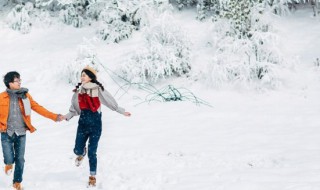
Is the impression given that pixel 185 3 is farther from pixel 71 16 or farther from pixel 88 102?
pixel 88 102

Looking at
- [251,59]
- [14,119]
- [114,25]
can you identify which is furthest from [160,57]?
[14,119]

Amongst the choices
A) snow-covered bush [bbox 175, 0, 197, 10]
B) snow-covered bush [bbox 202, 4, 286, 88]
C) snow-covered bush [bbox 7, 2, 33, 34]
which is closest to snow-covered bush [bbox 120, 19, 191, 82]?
snow-covered bush [bbox 202, 4, 286, 88]

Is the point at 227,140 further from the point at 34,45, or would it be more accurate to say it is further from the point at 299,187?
the point at 34,45

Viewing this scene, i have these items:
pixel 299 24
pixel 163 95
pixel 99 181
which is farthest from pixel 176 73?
pixel 99 181

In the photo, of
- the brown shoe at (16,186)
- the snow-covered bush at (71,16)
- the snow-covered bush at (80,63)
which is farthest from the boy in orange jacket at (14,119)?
the snow-covered bush at (71,16)

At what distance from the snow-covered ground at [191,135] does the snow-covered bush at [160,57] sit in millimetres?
621

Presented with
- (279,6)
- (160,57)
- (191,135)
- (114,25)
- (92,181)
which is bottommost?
(191,135)

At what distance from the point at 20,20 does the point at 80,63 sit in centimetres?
506

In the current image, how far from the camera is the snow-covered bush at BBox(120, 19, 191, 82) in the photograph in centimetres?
1272

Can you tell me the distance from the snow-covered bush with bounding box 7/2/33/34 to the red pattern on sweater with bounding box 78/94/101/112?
11.4 meters

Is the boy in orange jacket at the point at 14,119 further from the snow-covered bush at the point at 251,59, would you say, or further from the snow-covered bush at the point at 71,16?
the snow-covered bush at the point at 71,16

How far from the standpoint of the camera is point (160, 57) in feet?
42.3

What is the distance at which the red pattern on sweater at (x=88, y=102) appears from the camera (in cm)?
623

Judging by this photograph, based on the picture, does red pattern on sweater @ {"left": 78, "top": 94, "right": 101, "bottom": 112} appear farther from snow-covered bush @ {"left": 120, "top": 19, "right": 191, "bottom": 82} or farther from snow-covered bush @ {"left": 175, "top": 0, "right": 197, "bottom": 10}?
snow-covered bush @ {"left": 175, "top": 0, "right": 197, "bottom": 10}
